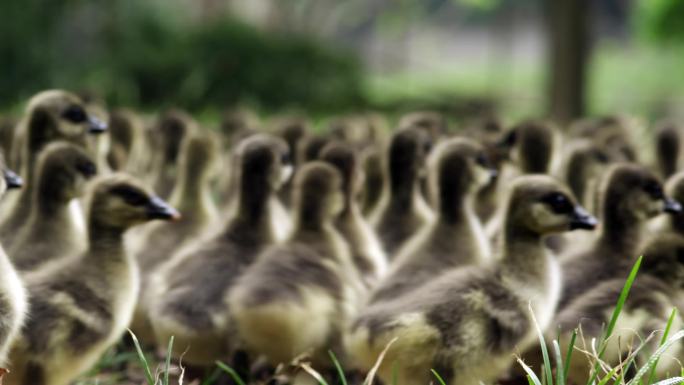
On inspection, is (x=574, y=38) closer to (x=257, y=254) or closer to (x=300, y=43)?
(x=300, y=43)

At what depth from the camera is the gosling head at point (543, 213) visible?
11.6ft

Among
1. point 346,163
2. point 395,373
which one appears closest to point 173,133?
point 346,163

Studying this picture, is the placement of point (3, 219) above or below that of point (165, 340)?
above

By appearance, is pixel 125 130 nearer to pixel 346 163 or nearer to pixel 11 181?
pixel 346 163

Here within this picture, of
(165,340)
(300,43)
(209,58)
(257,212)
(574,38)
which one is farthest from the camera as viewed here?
(300,43)

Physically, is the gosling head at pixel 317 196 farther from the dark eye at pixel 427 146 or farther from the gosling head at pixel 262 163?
the dark eye at pixel 427 146

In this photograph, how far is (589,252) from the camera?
12.3 feet

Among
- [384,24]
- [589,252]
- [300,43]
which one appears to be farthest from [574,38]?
[589,252]

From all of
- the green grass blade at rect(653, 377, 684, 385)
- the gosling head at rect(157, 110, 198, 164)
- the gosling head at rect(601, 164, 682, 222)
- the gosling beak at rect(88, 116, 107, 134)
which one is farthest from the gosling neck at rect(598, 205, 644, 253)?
the gosling head at rect(157, 110, 198, 164)

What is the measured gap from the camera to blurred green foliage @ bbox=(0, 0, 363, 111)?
1198 cm

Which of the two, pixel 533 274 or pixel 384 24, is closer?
pixel 533 274

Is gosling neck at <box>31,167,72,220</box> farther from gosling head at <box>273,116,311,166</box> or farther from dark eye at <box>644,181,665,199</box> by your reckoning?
dark eye at <box>644,181,665,199</box>

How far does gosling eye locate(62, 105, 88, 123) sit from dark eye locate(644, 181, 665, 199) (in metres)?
2.43

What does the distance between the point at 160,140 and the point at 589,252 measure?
2.67m
